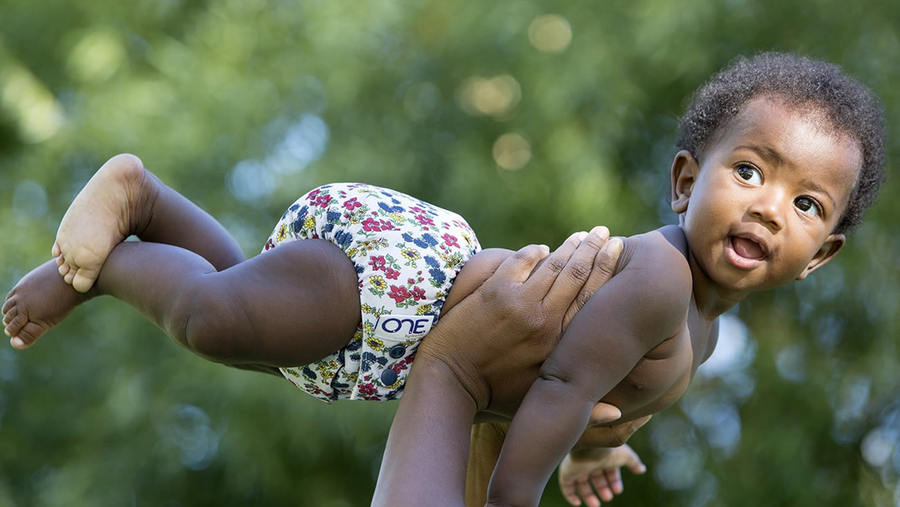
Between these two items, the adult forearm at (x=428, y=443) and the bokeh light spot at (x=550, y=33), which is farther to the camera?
the bokeh light spot at (x=550, y=33)

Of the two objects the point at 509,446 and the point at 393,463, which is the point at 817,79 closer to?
the point at 509,446

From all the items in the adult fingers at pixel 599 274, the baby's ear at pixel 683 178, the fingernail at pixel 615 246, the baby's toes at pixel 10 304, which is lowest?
the baby's toes at pixel 10 304

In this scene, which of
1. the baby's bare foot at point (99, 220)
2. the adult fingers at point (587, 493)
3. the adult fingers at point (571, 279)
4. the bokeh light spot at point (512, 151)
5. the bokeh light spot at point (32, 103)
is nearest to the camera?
the adult fingers at point (571, 279)

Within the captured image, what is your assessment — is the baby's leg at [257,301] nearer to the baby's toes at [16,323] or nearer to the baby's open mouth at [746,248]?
the baby's toes at [16,323]

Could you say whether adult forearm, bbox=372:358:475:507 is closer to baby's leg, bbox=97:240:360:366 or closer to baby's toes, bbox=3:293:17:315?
baby's leg, bbox=97:240:360:366

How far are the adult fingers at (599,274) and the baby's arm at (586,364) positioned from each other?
36mm

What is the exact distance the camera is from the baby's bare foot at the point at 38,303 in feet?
6.47

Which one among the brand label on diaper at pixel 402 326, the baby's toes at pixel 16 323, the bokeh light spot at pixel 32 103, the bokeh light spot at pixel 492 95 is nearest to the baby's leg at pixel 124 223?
the baby's toes at pixel 16 323

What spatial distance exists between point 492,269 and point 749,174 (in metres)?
0.50

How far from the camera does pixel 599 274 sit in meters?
1.81

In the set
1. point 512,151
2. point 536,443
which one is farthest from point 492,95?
point 536,443

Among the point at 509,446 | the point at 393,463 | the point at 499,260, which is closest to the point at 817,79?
the point at 499,260

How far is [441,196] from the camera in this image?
207 inches

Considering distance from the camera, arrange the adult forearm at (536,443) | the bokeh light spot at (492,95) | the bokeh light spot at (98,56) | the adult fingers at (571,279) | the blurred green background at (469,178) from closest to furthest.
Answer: the adult forearm at (536,443)
the adult fingers at (571,279)
the blurred green background at (469,178)
the bokeh light spot at (492,95)
the bokeh light spot at (98,56)
